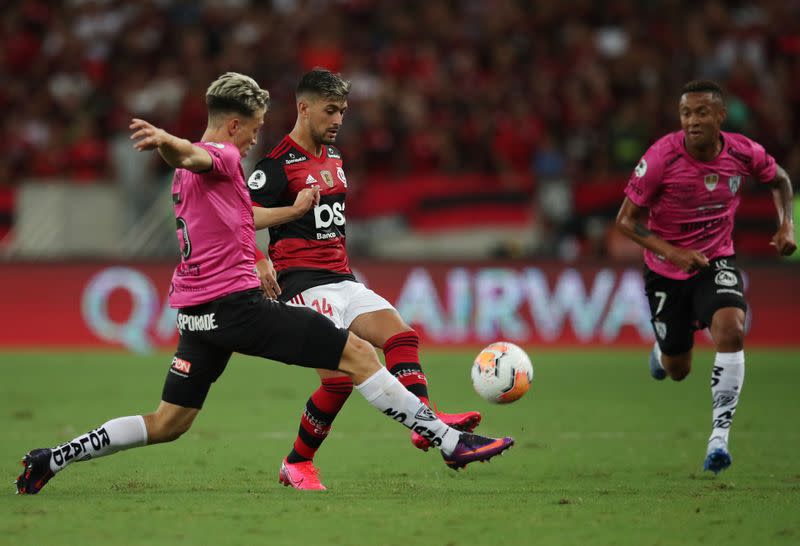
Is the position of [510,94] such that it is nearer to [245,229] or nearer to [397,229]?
[397,229]

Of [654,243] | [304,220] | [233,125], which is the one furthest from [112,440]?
[654,243]

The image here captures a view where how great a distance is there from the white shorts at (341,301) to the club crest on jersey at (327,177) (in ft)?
2.02

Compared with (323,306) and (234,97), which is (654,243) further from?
(234,97)

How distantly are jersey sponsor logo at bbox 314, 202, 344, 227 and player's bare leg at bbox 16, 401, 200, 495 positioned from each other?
5.31 ft

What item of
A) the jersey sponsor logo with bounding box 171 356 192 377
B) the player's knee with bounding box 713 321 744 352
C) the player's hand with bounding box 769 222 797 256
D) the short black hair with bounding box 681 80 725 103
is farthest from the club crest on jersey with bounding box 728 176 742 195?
the jersey sponsor logo with bounding box 171 356 192 377

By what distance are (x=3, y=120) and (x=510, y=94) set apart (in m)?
9.00

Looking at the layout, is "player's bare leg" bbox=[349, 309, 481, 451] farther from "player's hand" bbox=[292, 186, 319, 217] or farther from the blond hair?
the blond hair

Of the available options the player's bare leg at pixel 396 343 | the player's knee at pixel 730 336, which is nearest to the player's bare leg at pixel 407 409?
the player's bare leg at pixel 396 343

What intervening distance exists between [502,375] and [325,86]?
2066 millimetres

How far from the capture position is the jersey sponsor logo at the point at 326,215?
748 centimetres

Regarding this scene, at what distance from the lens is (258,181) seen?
7359 millimetres

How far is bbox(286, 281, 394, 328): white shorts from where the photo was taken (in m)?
7.39

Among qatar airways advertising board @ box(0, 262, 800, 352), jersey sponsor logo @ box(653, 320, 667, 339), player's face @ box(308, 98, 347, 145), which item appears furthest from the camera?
qatar airways advertising board @ box(0, 262, 800, 352)

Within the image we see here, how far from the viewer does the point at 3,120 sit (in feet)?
70.8
